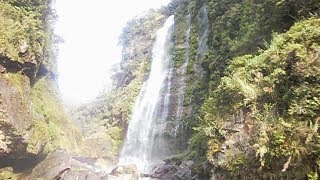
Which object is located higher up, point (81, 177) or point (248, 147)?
point (248, 147)

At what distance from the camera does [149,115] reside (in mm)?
28156

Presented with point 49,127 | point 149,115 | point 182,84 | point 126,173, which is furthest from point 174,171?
point 182,84

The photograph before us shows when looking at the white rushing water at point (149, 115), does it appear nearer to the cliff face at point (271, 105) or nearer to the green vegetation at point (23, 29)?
the green vegetation at point (23, 29)

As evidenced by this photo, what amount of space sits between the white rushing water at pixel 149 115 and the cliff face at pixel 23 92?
8.10 metres

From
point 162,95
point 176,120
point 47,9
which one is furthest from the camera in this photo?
point 162,95

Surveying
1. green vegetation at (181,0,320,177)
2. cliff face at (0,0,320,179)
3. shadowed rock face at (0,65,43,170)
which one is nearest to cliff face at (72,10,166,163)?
cliff face at (0,0,320,179)

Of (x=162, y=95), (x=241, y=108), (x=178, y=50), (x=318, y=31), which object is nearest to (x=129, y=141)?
(x=162, y=95)

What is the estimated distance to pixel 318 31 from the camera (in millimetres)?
7910

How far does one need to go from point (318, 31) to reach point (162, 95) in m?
20.7

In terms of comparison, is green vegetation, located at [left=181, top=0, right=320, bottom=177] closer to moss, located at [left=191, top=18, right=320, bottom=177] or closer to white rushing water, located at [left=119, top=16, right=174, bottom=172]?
moss, located at [left=191, top=18, right=320, bottom=177]

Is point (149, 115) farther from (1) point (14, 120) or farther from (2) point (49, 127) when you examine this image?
(1) point (14, 120)

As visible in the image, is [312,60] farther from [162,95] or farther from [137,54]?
[137,54]

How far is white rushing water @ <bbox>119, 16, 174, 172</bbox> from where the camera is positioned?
86.7 ft

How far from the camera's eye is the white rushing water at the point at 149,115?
26.4 meters
